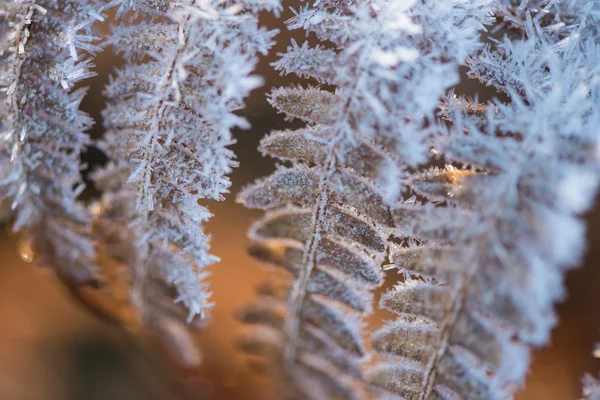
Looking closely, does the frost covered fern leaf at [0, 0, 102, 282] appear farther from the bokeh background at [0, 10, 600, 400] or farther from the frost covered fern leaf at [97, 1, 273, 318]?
the bokeh background at [0, 10, 600, 400]

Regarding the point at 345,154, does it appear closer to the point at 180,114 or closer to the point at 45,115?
the point at 180,114

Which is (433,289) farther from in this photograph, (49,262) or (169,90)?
(49,262)

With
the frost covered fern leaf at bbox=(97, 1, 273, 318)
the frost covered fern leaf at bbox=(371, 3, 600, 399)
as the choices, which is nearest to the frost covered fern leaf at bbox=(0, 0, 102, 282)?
the frost covered fern leaf at bbox=(97, 1, 273, 318)

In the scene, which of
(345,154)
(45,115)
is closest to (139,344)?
(45,115)

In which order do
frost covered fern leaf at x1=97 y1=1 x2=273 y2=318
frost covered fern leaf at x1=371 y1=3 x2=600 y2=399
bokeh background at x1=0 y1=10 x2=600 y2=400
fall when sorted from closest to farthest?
frost covered fern leaf at x1=371 y1=3 x2=600 y2=399
frost covered fern leaf at x1=97 y1=1 x2=273 y2=318
bokeh background at x1=0 y1=10 x2=600 y2=400

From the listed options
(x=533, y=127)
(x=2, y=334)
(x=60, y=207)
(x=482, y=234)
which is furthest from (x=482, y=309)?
(x=2, y=334)
